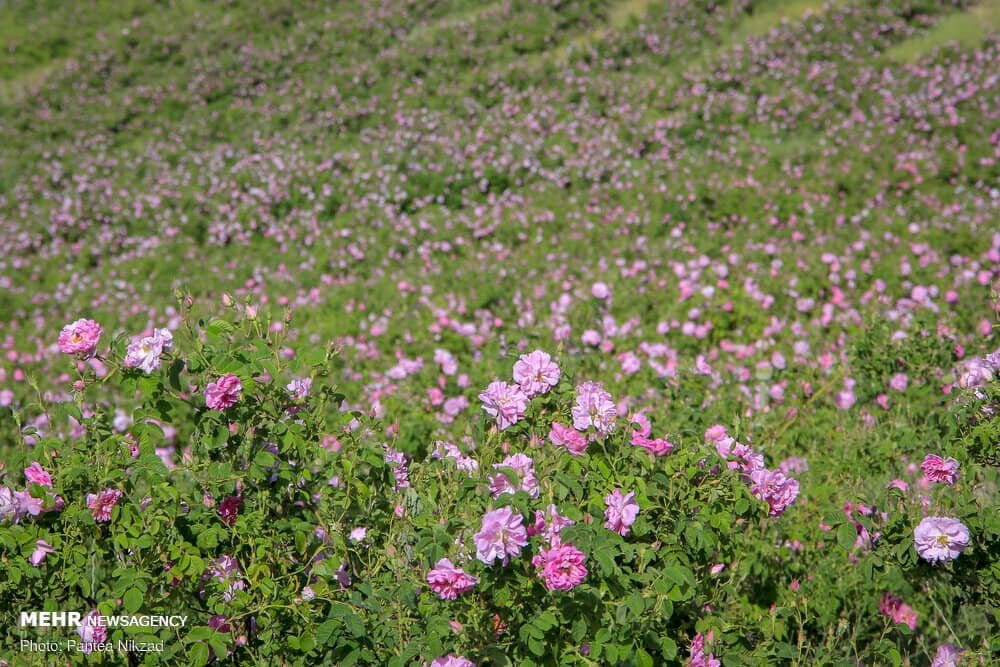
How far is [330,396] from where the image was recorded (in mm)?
2328

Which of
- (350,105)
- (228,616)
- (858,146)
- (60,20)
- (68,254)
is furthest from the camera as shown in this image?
(60,20)

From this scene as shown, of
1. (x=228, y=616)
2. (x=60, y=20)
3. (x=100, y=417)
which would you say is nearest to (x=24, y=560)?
(x=100, y=417)

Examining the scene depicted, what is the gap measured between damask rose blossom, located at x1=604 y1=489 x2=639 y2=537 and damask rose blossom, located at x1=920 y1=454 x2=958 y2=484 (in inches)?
39.7

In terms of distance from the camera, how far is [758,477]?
2273 mm

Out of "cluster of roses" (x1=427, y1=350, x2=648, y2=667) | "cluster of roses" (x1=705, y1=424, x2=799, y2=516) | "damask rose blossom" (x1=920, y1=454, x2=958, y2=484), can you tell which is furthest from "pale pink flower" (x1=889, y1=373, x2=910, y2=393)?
"cluster of roses" (x1=427, y1=350, x2=648, y2=667)

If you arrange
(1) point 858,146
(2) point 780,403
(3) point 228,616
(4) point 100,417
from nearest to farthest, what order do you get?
(3) point 228,616 < (4) point 100,417 < (2) point 780,403 < (1) point 858,146

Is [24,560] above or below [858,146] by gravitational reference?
above

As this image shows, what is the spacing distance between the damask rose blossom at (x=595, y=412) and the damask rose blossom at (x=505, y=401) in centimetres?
16

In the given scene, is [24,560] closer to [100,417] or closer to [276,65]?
[100,417]

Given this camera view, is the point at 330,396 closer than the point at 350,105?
Yes

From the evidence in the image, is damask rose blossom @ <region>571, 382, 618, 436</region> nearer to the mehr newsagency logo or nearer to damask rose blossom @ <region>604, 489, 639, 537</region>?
damask rose blossom @ <region>604, 489, 639, 537</region>

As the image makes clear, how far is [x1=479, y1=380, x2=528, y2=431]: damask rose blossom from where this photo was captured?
2.13 metres

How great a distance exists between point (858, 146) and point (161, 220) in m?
8.35

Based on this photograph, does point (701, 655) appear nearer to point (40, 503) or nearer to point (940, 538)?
point (940, 538)
